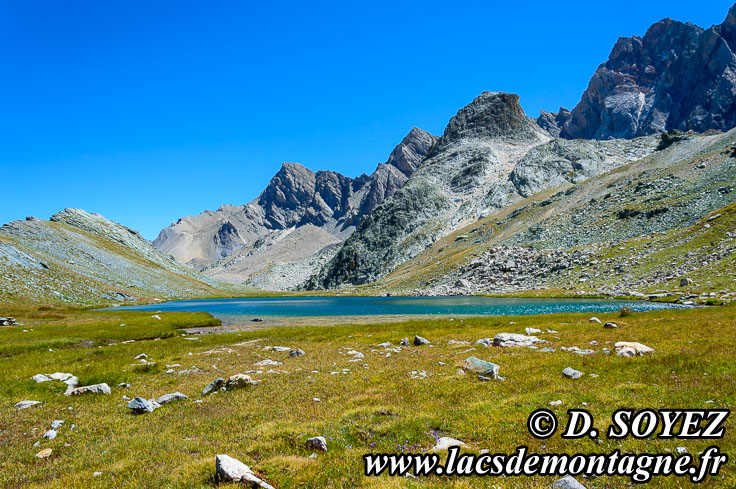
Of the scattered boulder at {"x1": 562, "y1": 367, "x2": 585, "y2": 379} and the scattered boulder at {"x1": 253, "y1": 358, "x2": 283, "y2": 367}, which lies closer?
the scattered boulder at {"x1": 562, "y1": 367, "x2": 585, "y2": 379}

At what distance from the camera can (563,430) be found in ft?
32.9

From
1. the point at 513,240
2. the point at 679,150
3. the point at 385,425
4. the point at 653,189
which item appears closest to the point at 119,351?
the point at 385,425

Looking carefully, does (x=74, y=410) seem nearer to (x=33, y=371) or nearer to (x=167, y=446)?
(x=167, y=446)

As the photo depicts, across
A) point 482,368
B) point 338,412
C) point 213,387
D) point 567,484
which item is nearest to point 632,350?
point 482,368

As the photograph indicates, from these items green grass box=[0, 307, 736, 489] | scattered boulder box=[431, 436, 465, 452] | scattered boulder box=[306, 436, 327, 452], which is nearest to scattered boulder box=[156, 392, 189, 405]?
green grass box=[0, 307, 736, 489]

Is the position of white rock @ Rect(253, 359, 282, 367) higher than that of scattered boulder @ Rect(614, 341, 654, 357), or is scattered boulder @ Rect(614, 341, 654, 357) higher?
scattered boulder @ Rect(614, 341, 654, 357)

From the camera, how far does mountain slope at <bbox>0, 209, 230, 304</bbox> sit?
102 m

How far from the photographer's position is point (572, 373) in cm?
1507

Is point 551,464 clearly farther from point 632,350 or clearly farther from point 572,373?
point 632,350

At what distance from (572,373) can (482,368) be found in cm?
369

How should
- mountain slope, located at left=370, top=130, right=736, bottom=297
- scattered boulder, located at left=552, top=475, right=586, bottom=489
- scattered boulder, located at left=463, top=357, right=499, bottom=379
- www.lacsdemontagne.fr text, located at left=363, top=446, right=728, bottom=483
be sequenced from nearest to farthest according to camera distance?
scattered boulder, located at left=552, top=475, right=586, bottom=489
www.lacsdemontagne.fr text, located at left=363, top=446, right=728, bottom=483
scattered boulder, located at left=463, top=357, right=499, bottom=379
mountain slope, located at left=370, top=130, right=736, bottom=297

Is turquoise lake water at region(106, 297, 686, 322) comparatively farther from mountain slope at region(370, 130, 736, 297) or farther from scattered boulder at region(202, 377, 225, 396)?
scattered boulder at region(202, 377, 225, 396)

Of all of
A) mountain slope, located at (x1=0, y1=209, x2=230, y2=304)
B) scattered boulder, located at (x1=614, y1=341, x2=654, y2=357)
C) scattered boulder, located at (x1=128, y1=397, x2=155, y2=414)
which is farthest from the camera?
mountain slope, located at (x1=0, y1=209, x2=230, y2=304)

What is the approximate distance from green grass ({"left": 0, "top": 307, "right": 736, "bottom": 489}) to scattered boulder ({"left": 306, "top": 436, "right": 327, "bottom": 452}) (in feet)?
0.76
